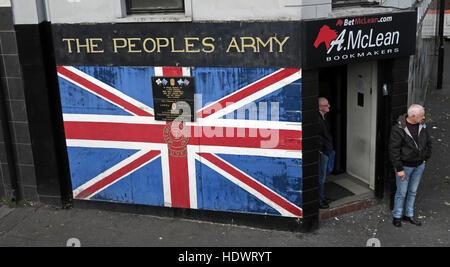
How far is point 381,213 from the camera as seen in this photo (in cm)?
812

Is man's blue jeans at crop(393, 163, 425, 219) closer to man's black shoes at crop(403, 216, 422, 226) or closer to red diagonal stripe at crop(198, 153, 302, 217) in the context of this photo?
man's black shoes at crop(403, 216, 422, 226)

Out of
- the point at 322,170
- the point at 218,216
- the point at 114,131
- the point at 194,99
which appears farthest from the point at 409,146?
the point at 114,131

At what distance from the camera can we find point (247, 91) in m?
7.32

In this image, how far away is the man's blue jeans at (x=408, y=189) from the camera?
7.43 metres

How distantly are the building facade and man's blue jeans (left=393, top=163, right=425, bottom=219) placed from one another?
68 cm

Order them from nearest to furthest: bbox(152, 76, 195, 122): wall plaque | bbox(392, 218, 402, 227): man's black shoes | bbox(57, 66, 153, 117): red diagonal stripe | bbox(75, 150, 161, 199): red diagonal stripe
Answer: bbox(152, 76, 195, 122): wall plaque < bbox(392, 218, 402, 227): man's black shoes < bbox(57, 66, 153, 117): red diagonal stripe < bbox(75, 150, 161, 199): red diagonal stripe

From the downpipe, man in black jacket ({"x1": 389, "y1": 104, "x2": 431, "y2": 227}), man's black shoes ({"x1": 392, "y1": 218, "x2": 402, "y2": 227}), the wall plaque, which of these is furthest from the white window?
man's black shoes ({"x1": 392, "y1": 218, "x2": 402, "y2": 227})

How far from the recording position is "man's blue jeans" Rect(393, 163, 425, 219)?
24.4 ft

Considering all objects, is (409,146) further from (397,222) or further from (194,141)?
(194,141)

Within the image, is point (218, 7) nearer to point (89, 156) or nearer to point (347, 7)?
point (347, 7)

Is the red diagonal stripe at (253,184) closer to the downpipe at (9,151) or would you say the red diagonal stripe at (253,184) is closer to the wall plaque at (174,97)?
the wall plaque at (174,97)

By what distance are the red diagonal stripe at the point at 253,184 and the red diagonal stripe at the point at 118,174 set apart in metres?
0.88

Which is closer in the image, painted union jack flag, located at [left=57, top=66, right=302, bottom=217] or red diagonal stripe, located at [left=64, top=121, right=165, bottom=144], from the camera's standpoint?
painted union jack flag, located at [left=57, top=66, right=302, bottom=217]

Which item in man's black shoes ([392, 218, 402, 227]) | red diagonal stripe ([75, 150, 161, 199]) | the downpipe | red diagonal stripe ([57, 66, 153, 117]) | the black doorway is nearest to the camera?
man's black shoes ([392, 218, 402, 227])
